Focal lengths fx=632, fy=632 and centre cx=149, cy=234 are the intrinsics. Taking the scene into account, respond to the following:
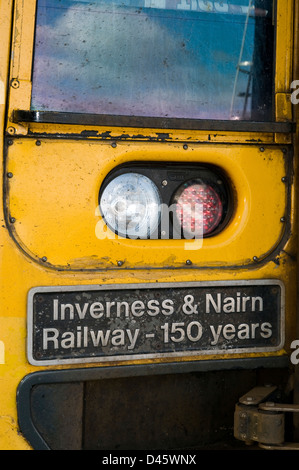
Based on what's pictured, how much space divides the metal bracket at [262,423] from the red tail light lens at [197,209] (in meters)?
0.46

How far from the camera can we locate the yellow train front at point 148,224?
1496mm

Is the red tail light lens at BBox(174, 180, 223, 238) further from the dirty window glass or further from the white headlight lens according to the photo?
the dirty window glass

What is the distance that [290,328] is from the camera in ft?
5.61

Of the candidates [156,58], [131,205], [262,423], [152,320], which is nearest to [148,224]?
[131,205]

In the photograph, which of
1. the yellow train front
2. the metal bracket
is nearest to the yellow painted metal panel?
the yellow train front

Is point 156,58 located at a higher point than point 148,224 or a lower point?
higher

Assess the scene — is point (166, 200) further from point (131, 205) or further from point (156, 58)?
point (156, 58)

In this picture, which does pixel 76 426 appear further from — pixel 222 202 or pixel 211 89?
pixel 211 89

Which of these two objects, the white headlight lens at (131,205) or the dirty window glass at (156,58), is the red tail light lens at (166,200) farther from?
the dirty window glass at (156,58)

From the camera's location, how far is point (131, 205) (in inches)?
64.0

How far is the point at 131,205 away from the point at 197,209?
7.3 inches

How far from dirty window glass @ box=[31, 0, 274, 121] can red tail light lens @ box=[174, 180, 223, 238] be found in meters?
0.19

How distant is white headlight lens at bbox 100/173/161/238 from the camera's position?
161cm
